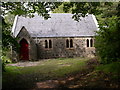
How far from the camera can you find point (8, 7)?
1030cm

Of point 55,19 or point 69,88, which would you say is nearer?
point 69,88

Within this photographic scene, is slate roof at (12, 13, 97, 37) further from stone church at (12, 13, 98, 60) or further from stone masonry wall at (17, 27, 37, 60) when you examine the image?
stone masonry wall at (17, 27, 37, 60)

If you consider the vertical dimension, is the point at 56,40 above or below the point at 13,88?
above

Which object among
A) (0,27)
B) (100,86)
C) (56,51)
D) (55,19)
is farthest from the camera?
(55,19)

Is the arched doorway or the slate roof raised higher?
the slate roof

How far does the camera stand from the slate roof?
85.7 ft

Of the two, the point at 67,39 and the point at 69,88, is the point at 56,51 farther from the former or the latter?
the point at 69,88

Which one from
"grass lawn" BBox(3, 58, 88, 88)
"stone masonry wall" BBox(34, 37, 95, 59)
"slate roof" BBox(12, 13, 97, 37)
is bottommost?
"grass lawn" BBox(3, 58, 88, 88)

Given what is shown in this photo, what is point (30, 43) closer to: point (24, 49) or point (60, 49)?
point (24, 49)

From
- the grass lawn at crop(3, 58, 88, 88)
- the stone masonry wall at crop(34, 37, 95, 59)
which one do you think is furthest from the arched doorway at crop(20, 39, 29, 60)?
the grass lawn at crop(3, 58, 88, 88)

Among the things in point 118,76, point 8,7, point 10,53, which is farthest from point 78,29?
point 118,76

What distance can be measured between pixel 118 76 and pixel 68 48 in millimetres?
18421

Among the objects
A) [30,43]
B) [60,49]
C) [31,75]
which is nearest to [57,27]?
[60,49]

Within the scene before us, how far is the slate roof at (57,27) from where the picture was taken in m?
26.1
